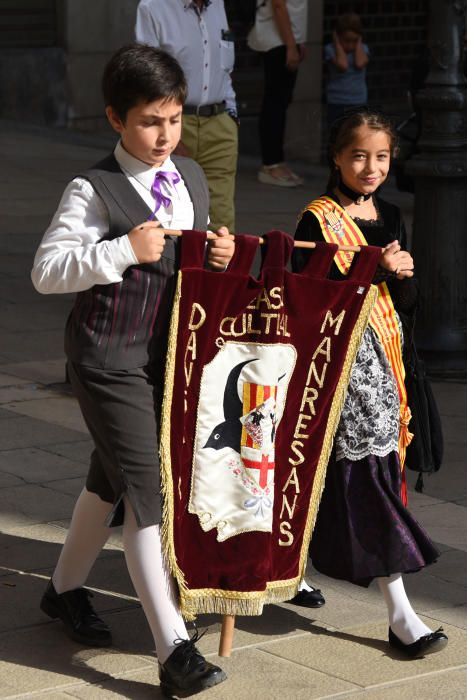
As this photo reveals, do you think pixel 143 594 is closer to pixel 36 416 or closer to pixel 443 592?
pixel 443 592

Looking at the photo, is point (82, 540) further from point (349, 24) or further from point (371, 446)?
point (349, 24)

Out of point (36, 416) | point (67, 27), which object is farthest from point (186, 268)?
point (67, 27)

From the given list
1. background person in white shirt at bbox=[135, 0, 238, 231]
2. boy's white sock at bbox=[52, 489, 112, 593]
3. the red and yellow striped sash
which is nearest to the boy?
boy's white sock at bbox=[52, 489, 112, 593]

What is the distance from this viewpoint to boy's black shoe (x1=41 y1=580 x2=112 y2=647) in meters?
Result: 4.17

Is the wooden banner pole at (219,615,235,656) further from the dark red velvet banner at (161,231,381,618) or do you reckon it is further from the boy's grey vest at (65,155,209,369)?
the boy's grey vest at (65,155,209,369)

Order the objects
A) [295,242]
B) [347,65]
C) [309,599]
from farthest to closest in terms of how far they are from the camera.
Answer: [347,65]
[309,599]
[295,242]

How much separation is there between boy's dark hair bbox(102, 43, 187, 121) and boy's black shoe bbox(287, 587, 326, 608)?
64.3 inches

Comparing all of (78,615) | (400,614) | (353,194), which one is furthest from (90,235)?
(400,614)

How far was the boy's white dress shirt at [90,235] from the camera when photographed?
3730 millimetres

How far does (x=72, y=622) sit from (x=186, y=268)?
3.69 ft

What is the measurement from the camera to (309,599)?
14.9ft

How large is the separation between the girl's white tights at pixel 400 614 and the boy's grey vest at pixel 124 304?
983 millimetres

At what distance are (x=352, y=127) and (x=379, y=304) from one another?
1.75 feet

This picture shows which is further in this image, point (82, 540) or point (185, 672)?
point (82, 540)
